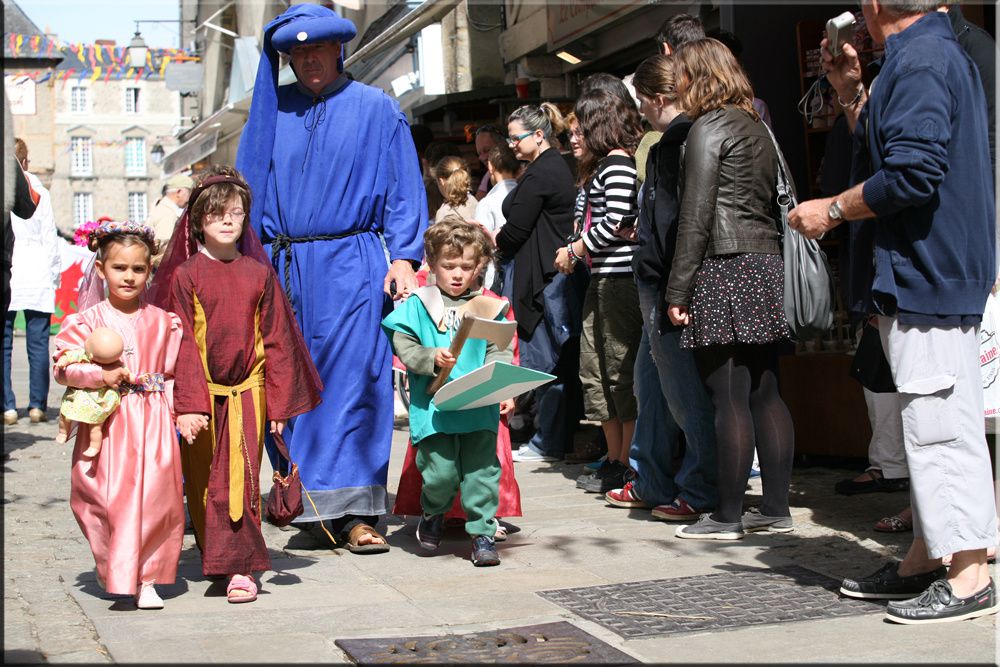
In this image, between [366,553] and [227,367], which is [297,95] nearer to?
[227,367]

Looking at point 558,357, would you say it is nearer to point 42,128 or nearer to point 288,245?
point 288,245

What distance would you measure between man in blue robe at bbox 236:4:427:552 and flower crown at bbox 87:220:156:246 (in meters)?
0.77

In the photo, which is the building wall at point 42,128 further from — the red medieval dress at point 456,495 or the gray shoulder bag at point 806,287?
the gray shoulder bag at point 806,287

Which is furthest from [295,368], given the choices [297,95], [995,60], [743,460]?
[995,60]

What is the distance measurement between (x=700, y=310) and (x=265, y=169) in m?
1.86

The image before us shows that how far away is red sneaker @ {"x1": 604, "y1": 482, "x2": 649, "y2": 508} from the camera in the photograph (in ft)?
20.5

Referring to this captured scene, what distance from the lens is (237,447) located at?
471 cm

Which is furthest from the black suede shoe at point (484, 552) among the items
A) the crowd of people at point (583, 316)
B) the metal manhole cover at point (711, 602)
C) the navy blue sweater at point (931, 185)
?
the navy blue sweater at point (931, 185)

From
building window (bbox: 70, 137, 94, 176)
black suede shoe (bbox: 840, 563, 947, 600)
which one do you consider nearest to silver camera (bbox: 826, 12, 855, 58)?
black suede shoe (bbox: 840, 563, 947, 600)

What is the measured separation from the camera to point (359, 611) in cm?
438

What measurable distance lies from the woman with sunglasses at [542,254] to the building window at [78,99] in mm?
70965

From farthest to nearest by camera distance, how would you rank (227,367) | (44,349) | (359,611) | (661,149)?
1. (44,349)
2. (661,149)
3. (227,367)
4. (359,611)

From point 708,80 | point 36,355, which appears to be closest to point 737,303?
point 708,80

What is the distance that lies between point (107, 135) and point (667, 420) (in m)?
73.1
